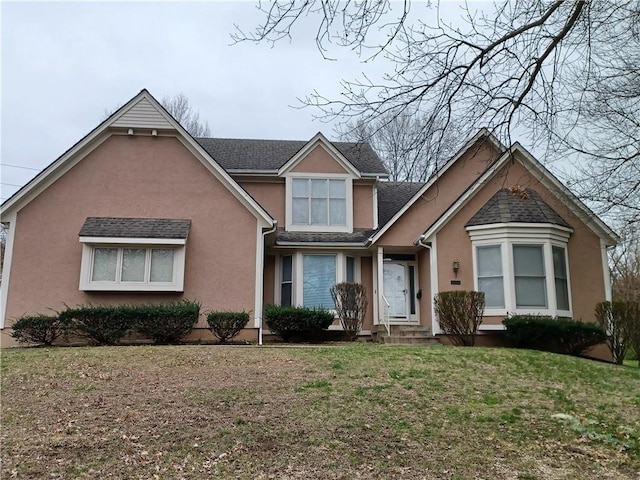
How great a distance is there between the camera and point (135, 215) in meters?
14.6

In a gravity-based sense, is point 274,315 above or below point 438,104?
below

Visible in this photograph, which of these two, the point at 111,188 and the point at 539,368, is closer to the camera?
the point at 539,368

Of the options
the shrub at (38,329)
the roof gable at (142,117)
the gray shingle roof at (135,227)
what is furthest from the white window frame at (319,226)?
the shrub at (38,329)

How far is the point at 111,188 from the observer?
1473 cm

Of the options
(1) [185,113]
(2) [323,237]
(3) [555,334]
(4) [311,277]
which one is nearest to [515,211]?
(3) [555,334]

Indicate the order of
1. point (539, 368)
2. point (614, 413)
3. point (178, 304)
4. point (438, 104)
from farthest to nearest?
point (178, 304) → point (539, 368) → point (614, 413) → point (438, 104)

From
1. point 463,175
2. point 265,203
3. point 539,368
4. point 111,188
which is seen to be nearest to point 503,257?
point 463,175

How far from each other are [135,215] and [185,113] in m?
22.5

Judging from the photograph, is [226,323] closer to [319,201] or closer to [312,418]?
[319,201]

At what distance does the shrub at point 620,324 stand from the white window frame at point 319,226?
783cm

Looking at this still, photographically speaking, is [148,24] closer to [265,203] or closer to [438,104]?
[438,104]

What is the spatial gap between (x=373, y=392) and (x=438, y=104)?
14.1 feet

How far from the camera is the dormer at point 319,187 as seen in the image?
17.6 metres

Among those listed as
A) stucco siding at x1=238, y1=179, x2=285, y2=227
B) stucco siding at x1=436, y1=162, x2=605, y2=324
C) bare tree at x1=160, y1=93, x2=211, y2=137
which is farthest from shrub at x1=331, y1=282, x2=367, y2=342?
bare tree at x1=160, y1=93, x2=211, y2=137
